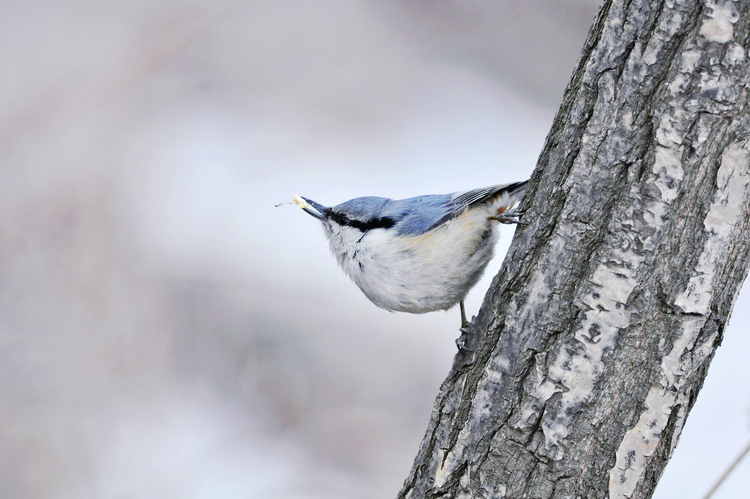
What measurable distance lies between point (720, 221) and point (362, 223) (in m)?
0.85

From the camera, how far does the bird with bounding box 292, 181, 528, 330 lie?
4.40 ft

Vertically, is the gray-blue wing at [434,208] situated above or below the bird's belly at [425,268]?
above

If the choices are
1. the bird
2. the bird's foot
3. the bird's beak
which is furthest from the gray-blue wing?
the bird's foot

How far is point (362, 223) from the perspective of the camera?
147cm

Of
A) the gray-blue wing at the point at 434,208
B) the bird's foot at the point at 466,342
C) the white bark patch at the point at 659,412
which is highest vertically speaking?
the gray-blue wing at the point at 434,208

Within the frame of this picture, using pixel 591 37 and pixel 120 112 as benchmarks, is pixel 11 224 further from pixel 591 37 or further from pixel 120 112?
pixel 591 37

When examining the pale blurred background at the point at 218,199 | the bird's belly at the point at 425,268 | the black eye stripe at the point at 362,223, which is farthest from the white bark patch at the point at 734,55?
the pale blurred background at the point at 218,199

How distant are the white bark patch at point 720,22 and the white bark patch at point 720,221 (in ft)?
0.48

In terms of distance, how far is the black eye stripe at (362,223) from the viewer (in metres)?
1.44

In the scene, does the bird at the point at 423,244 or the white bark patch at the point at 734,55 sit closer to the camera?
the white bark patch at the point at 734,55

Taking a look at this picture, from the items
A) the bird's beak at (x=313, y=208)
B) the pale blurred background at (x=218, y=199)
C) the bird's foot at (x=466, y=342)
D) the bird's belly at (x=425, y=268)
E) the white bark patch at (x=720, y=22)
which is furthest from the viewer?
the pale blurred background at (x=218, y=199)

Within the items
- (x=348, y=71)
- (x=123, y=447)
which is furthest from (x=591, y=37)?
(x=123, y=447)

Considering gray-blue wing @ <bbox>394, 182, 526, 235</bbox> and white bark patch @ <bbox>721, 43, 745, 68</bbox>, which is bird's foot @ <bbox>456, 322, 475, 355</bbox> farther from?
white bark patch @ <bbox>721, 43, 745, 68</bbox>

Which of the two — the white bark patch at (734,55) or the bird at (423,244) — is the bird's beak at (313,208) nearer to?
the bird at (423,244)
